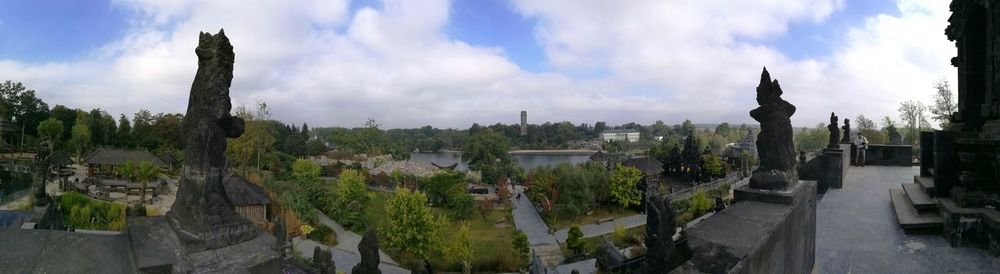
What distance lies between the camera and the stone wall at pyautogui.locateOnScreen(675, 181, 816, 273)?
9.77ft

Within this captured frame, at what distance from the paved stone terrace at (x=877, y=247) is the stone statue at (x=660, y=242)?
258cm

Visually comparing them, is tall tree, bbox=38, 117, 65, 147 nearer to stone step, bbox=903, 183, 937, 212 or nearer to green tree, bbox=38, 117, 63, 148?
green tree, bbox=38, 117, 63, 148

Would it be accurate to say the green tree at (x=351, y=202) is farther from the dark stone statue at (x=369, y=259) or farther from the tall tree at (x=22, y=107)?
the tall tree at (x=22, y=107)

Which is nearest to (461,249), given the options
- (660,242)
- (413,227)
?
(413,227)

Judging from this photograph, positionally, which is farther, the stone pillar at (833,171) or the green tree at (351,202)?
the green tree at (351,202)

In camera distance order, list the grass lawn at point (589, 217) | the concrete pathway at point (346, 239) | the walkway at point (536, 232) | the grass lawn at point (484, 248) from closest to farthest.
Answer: the grass lawn at point (484, 248) → the concrete pathway at point (346, 239) → the walkway at point (536, 232) → the grass lawn at point (589, 217)

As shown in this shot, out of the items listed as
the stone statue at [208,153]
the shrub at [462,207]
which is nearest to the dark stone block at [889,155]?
the stone statue at [208,153]

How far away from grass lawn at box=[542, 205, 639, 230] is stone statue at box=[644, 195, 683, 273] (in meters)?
25.8

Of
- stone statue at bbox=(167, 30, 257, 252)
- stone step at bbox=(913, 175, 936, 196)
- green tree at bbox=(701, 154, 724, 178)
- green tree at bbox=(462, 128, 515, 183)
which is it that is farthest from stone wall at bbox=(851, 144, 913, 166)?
green tree at bbox=(462, 128, 515, 183)

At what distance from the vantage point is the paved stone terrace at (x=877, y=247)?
197 inches

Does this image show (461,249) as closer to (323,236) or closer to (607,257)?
(607,257)

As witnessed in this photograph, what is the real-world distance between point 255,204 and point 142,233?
60.1 feet

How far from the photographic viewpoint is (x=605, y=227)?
2961 cm

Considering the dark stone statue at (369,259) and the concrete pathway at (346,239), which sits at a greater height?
the dark stone statue at (369,259)
